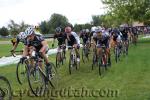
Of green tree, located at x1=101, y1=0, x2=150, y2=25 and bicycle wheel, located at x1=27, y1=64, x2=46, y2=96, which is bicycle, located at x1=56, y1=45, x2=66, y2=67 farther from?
green tree, located at x1=101, y1=0, x2=150, y2=25

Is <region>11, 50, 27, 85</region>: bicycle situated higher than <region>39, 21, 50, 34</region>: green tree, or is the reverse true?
<region>11, 50, 27, 85</region>: bicycle

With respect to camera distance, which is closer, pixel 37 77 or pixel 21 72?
pixel 37 77

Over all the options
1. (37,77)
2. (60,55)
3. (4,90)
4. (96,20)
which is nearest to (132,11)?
(60,55)

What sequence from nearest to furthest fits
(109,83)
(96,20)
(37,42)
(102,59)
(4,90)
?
(4,90) → (37,42) → (109,83) → (102,59) → (96,20)

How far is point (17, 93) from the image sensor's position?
45.5 feet

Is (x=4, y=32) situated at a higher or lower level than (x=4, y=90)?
lower

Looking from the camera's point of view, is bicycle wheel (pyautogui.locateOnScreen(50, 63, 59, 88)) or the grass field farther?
bicycle wheel (pyautogui.locateOnScreen(50, 63, 59, 88))

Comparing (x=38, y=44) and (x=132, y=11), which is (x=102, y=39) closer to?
(x=38, y=44)

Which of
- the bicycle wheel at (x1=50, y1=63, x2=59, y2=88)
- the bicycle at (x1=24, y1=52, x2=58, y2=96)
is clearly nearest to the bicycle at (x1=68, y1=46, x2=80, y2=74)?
the bicycle wheel at (x1=50, y1=63, x2=59, y2=88)

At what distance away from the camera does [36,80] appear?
13312 millimetres

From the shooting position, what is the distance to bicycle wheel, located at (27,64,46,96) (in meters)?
13.0

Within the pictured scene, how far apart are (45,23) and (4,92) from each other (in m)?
114

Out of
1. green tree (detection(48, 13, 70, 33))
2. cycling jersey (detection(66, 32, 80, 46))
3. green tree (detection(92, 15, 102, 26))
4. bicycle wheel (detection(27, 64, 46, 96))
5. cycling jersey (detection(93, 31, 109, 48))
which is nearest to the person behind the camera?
bicycle wheel (detection(27, 64, 46, 96))

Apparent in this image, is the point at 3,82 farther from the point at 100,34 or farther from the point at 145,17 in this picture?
the point at 145,17
